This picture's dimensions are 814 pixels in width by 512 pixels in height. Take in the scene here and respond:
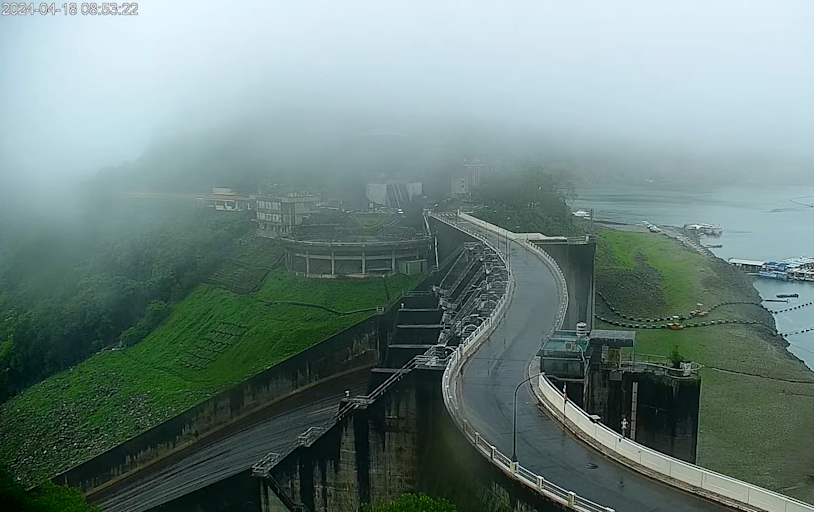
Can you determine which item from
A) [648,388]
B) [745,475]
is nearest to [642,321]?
[745,475]

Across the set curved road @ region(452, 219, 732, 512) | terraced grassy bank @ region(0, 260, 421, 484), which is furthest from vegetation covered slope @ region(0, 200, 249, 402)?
curved road @ region(452, 219, 732, 512)

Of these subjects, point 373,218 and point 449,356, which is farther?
point 373,218

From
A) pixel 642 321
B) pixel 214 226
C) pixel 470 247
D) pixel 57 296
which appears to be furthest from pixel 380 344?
pixel 214 226

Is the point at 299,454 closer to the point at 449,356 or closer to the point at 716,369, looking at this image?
the point at 449,356

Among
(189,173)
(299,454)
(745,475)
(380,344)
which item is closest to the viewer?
(299,454)

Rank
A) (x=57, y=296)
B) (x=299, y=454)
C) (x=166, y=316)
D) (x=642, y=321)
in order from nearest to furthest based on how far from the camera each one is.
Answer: (x=299, y=454), (x=642, y=321), (x=166, y=316), (x=57, y=296)

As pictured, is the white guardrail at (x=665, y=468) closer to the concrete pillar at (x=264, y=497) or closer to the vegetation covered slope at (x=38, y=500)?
the concrete pillar at (x=264, y=497)

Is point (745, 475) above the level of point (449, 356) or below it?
below

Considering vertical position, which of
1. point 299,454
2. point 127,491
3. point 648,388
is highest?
point 648,388
